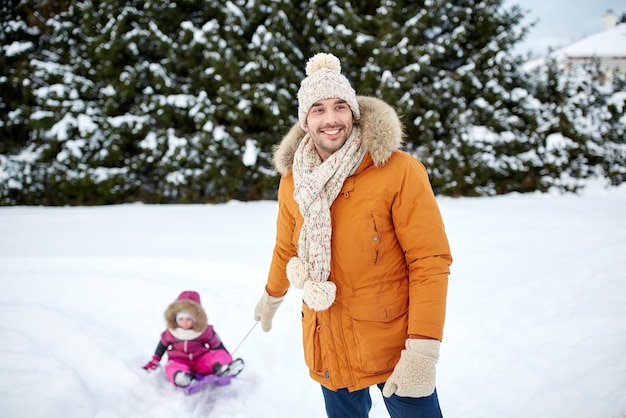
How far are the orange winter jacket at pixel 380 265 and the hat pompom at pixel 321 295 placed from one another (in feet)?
0.21

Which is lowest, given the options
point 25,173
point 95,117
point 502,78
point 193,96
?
point 25,173

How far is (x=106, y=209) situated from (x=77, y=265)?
4781 mm

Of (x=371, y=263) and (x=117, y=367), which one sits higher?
(x=371, y=263)

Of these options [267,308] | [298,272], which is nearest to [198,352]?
[267,308]

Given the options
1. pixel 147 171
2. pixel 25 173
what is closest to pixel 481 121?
pixel 147 171

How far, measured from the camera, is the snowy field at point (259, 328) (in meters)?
2.58

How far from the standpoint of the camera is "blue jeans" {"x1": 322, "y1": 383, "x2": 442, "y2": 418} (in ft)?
4.82

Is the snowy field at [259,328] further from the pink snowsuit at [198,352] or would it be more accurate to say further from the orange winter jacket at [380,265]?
the orange winter jacket at [380,265]

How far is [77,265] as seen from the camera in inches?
193

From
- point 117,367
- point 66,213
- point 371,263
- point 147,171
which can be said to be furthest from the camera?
point 147,171

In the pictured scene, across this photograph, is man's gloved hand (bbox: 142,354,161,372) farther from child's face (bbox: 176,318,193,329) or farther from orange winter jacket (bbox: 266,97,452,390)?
orange winter jacket (bbox: 266,97,452,390)

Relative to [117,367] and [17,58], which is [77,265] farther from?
[17,58]

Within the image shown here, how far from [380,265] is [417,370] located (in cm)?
39

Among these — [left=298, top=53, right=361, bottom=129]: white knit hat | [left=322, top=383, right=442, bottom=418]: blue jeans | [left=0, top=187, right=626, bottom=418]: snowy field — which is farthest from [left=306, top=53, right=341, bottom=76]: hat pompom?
[left=0, top=187, right=626, bottom=418]: snowy field
